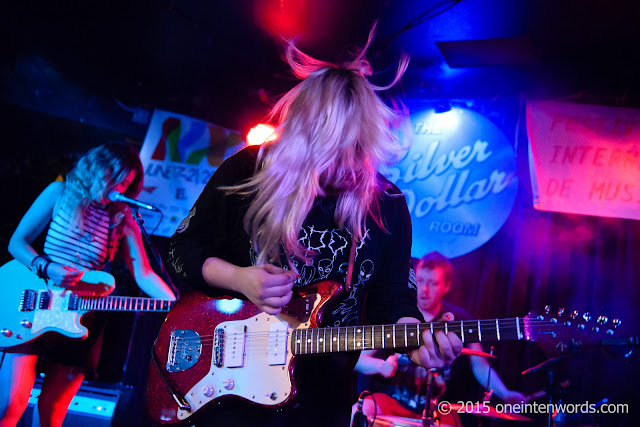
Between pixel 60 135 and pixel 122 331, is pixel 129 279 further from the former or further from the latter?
pixel 60 135

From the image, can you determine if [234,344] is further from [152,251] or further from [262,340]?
[152,251]

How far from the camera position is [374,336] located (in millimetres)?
1852

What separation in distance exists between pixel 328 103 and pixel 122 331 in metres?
4.95

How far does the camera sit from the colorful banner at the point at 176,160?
603 centimetres

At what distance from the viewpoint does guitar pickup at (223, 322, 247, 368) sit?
76.0 inches

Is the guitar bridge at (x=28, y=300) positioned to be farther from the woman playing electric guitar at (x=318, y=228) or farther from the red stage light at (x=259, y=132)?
the red stage light at (x=259, y=132)

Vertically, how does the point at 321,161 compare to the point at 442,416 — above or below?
above

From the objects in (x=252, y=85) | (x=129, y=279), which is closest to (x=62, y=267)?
(x=129, y=279)

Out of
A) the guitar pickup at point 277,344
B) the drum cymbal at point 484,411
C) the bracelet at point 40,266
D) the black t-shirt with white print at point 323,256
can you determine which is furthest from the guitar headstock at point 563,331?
the bracelet at point 40,266

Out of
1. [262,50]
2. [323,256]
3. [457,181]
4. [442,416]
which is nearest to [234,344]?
[323,256]

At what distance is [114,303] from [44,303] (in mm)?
493

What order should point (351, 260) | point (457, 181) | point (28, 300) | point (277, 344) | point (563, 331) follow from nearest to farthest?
point (563, 331) < point (277, 344) < point (351, 260) < point (28, 300) < point (457, 181)

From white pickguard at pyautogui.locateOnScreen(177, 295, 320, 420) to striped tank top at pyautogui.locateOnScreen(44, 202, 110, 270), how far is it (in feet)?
7.74

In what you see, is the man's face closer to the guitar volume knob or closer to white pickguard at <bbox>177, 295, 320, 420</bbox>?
white pickguard at <bbox>177, 295, 320, 420</bbox>
